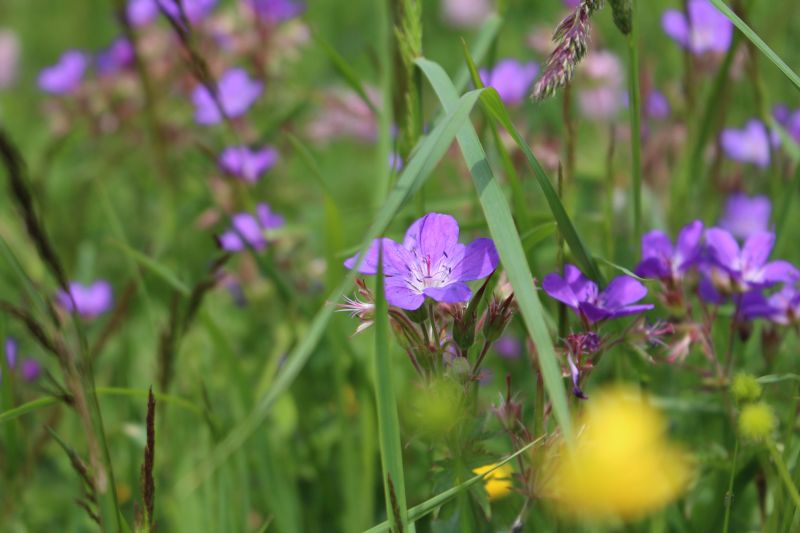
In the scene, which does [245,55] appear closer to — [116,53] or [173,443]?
[116,53]

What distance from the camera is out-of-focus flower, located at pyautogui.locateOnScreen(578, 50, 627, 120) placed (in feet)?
10.0

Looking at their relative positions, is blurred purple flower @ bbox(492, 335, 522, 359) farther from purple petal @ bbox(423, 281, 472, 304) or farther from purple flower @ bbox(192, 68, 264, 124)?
purple petal @ bbox(423, 281, 472, 304)

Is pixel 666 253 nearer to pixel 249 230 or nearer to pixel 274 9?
pixel 249 230

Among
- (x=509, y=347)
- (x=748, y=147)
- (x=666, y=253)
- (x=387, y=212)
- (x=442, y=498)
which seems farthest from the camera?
(x=748, y=147)

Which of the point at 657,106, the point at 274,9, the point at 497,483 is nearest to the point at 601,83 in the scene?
the point at 657,106

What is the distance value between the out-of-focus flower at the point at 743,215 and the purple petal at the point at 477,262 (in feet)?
5.79

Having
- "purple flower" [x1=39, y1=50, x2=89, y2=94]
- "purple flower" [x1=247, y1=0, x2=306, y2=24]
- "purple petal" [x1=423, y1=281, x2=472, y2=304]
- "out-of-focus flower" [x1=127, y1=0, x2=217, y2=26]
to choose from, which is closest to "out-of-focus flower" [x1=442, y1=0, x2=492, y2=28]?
"out-of-focus flower" [x1=127, y1=0, x2=217, y2=26]

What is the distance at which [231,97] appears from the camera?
3113 millimetres

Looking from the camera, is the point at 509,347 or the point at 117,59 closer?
the point at 509,347

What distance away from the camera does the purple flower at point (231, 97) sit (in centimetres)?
302

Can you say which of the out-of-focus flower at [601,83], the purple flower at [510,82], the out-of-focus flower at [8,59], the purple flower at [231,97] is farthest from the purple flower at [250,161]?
the out-of-focus flower at [8,59]

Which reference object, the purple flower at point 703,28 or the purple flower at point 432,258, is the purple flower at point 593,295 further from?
the purple flower at point 703,28

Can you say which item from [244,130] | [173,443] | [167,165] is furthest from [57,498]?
[244,130]

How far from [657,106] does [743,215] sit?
47 centimetres
